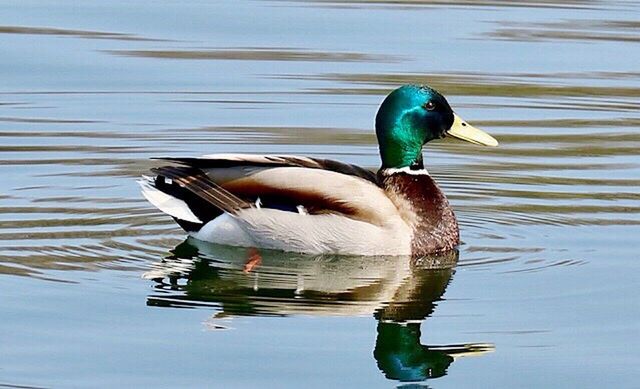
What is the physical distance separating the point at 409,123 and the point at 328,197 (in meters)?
0.83

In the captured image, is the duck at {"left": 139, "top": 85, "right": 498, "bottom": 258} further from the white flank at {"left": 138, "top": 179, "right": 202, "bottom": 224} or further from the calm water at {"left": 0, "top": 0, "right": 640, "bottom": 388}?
the calm water at {"left": 0, "top": 0, "right": 640, "bottom": 388}

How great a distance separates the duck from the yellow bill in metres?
0.01

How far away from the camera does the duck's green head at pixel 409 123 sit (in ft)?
38.0

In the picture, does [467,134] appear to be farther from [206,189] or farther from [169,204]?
[169,204]

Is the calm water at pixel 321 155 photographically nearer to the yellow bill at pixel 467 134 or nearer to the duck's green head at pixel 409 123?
the yellow bill at pixel 467 134

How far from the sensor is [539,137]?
48.6ft

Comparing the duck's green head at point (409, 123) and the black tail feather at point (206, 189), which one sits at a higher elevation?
the duck's green head at point (409, 123)

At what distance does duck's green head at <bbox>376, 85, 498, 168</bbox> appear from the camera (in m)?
11.6

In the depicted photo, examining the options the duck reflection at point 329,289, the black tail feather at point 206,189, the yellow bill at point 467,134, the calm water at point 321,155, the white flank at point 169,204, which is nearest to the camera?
the calm water at point 321,155

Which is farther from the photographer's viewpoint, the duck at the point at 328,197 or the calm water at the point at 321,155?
the duck at the point at 328,197

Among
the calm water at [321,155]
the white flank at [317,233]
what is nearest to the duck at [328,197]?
the white flank at [317,233]

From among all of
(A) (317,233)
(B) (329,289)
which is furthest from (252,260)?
(B) (329,289)

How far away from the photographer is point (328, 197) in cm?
1112

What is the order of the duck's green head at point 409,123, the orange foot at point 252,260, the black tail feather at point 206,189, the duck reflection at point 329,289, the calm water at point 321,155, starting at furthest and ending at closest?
1. the duck's green head at point 409,123
2. the black tail feather at point 206,189
3. the orange foot at point 252,260
4. the duck reflection at point 329,289
5. the calm water at point 321,155
